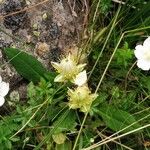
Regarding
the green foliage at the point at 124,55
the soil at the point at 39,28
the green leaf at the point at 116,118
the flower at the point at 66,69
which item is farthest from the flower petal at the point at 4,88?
the green foliage at the point at 124,55

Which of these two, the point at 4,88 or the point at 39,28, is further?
the point at 39,28

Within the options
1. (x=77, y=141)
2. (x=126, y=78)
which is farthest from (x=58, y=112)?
(x=126, y=78)

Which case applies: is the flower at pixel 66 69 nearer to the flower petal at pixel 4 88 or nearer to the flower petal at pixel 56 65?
the flower petal at pixel 56 65

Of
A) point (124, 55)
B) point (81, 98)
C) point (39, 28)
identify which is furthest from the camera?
point (39, 28)

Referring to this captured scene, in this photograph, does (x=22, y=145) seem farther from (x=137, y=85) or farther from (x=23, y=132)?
(x=137, y=85)

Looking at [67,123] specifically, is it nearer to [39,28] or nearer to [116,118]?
[116,118]

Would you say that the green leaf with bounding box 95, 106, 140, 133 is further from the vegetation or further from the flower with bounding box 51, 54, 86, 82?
the flower with bounding box 51, 54, 86, 82

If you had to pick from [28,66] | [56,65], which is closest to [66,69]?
[56,65]
